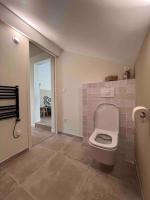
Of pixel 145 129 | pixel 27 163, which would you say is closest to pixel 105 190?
pixel 145 129

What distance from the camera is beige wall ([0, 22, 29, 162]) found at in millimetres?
1821

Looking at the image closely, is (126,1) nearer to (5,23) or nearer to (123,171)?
(5,23)

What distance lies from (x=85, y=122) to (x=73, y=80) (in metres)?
1.09

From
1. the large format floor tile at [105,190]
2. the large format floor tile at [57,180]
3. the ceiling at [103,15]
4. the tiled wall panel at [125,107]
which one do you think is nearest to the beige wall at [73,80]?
the tiled wall panel at [125,107]

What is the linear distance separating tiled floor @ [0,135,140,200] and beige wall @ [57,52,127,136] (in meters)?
0.96

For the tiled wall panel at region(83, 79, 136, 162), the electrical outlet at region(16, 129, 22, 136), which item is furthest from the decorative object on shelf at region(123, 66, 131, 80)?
the electrical outlet at region(16, 129, 22, 136)

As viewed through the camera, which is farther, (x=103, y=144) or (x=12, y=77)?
(x=12, y=77)

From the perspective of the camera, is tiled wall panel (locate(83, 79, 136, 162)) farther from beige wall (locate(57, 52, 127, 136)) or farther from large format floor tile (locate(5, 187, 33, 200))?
large format floor tile (locate(5, 187, 33, 200))

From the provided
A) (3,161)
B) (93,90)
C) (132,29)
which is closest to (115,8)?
(132,29)

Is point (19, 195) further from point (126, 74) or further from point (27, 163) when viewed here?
point (126, 74)

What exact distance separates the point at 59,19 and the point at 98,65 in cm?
134

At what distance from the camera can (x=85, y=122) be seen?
102 inches

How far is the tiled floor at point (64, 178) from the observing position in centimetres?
132

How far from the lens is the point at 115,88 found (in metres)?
2.09
